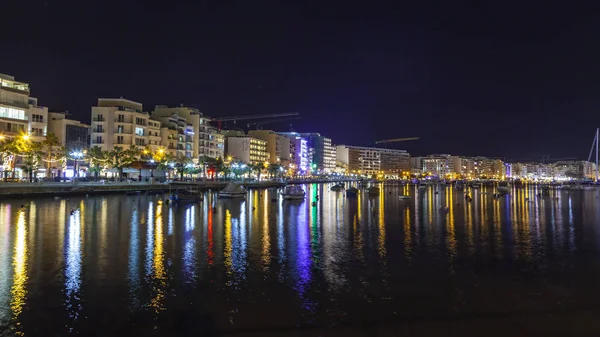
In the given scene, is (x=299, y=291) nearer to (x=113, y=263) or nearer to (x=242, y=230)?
(x=113, y=263)

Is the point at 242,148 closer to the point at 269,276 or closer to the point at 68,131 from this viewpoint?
the point at 68,131

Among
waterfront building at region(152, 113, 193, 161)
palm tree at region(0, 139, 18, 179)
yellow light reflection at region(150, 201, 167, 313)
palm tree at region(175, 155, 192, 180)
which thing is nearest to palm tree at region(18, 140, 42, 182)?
palm tree at region(0, 139, 18, 179)

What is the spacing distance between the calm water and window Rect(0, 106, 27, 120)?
4766cm

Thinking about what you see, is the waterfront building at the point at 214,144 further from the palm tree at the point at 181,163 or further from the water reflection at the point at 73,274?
the water reflection at the point at 73,274

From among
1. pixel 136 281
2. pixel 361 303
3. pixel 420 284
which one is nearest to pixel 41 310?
pixel 136 281

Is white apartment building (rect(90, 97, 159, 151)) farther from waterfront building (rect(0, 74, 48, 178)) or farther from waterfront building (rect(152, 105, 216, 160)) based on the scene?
waterfront building (rect(152, 105, 216, 160))

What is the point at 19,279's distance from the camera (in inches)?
586

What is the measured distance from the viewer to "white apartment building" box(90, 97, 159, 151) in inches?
3489

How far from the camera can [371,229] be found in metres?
30.2

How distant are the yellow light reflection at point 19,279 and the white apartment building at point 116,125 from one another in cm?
6886

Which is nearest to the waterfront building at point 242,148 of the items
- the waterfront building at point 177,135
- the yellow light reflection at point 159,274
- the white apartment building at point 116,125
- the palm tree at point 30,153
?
the waterfront building at point 177,135

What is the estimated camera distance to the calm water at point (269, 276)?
11539 mm

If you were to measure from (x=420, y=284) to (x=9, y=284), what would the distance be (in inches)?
556

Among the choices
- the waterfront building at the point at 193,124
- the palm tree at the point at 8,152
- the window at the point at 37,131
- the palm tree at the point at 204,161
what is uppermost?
the waterfront building at the point at 193,124
